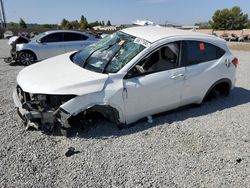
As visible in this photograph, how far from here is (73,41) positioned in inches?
416

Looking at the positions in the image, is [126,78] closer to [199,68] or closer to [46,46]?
[199,68]

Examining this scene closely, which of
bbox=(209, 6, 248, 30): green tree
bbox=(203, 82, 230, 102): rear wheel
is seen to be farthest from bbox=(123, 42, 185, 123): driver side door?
bbox=(209, 6, 248, 30): green tree

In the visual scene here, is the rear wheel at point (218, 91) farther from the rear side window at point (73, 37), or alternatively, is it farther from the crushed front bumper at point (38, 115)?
the rear side window at point (73, 37)

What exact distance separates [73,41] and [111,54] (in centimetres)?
696

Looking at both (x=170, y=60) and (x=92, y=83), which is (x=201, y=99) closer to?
(x=170, y=60)

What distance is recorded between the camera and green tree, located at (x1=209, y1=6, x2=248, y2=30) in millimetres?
80363

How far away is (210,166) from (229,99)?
2962 mm

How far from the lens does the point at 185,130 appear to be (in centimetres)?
405

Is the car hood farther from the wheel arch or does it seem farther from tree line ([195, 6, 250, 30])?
tree line ([195, 6, 250, 30])

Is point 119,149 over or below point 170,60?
below

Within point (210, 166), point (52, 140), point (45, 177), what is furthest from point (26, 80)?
point (210, 166)

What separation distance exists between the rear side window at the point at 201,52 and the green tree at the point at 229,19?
8381 centimetres

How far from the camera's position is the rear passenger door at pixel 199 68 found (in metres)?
4.48

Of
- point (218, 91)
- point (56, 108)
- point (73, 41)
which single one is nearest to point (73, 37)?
point (73, 41)
